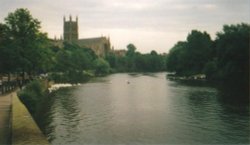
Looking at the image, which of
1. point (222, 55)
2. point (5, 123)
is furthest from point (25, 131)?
point (222, 55)

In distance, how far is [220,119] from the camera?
112 ft

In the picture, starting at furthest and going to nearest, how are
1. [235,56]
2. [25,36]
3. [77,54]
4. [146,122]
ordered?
1. [77,54]
2. [235,56]
3. [25,36]
4. [146,122]

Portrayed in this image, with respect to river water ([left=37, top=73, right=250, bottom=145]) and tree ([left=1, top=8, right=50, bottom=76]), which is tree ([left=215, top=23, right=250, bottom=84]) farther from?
tree ([left=1, top=8, right=50, bottom=76])

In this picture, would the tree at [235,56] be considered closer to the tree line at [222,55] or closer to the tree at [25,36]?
the tree line at [222,55]

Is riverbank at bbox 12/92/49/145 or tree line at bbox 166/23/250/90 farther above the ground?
tree line at bbox 166/23/250/90

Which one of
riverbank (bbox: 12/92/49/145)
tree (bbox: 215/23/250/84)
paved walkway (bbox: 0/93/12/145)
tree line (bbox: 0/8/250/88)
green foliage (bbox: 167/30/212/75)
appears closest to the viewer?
riverbank (bbox: 12/92/49/145)

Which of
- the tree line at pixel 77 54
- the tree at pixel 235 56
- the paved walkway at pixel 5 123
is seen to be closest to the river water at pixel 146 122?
the paved walkway at pixel 5 123

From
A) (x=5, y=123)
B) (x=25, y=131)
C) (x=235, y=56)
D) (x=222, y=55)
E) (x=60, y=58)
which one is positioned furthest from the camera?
(x=60, y=58)

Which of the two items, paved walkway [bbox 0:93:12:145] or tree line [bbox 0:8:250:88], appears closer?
paved walkway [bbox 0:93:12:145]

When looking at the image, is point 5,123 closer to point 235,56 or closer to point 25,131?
point 25,131

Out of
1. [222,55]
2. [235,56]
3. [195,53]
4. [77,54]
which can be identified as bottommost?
[235,56]

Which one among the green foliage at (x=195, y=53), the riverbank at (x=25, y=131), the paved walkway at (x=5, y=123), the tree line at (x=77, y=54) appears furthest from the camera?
the green foliage at (x=195, y=53)

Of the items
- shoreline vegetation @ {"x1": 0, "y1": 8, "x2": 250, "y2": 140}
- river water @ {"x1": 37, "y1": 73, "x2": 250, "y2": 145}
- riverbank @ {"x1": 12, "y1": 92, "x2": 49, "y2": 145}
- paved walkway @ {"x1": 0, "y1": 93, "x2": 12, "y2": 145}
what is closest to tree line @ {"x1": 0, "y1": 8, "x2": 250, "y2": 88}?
shoreline vegetation @ {"x1": 0, "y1": 8, "x2": 250, "y2": 140}

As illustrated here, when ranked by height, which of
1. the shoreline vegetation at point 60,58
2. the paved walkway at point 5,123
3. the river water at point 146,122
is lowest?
the river water at point 146,122
